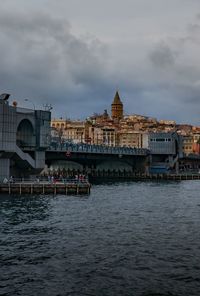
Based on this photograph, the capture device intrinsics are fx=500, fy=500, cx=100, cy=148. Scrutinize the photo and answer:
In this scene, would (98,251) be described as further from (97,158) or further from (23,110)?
(97,158)

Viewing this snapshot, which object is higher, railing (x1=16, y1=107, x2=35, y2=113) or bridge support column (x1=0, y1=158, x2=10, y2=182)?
railing (x1=16, y1=107, x2=35, y2=113)

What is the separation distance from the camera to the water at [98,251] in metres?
31.7

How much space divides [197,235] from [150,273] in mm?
15273

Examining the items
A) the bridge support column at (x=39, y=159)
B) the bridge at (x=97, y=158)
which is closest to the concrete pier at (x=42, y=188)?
the bridge support column at (x=39, y=159)

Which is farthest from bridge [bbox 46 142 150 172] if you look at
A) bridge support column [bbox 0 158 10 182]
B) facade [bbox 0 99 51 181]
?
bridge support column [bbox 0 158 10 182]

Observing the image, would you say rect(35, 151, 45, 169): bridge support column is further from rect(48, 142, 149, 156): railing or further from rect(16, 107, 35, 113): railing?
rect(48, 142, 149, 156): railing

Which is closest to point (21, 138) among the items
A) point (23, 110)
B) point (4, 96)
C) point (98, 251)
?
point (23, 110)

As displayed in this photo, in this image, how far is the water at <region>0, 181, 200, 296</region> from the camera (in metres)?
31.7

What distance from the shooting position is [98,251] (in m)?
41.2

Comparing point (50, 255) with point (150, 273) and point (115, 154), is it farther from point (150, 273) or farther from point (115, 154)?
point (115, 154)

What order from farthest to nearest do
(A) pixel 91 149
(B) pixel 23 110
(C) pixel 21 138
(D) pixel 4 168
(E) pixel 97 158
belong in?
(E) pixel 97 158
(A) pixel 91 149
(C) pixel 21 138
(B) pixel 23 110
(D) pixel 4 168

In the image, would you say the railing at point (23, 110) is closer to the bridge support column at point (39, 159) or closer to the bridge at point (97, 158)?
the bridge support column at point (39, 159)

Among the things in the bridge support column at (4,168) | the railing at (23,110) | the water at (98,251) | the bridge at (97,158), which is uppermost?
the railing at (23,110)

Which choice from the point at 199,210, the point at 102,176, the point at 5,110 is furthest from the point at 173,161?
the point at 199,210
